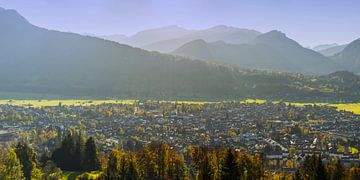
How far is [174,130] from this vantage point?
99312 millimetres

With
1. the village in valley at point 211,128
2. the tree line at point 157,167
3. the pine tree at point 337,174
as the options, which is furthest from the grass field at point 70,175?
the pine tree at point 337,174

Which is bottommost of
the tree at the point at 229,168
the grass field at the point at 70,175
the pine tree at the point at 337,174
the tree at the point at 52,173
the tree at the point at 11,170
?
the grass field at the point at 70,175

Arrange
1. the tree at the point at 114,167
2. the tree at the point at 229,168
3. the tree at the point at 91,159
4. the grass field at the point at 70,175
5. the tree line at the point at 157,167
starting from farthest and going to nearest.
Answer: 1. the tree at the point at 91,159
2. the grass field at the point at 70,175
3. the tree at the point at 114,167
4. the tree line at the point at 157,167
5. the tree at the point at 229,168

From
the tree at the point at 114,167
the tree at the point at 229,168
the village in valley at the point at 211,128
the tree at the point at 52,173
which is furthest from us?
the village in valley at the point at 211,128

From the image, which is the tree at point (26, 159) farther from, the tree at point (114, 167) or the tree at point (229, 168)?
the tree at point (229, 168)

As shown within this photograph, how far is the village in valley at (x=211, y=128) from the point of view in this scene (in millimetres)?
79175

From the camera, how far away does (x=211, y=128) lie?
338 feet

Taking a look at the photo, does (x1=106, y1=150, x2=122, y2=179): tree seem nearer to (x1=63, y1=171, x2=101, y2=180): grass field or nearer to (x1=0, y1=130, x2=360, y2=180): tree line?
(x1=0, y1=130, x2=360, y2=180): tree line

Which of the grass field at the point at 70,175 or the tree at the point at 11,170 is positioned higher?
the tree at the point at 11,170

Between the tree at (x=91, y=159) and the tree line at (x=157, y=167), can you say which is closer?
the tree line at (x=157, y=167)

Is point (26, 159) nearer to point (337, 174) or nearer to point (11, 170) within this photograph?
point (11, 170)

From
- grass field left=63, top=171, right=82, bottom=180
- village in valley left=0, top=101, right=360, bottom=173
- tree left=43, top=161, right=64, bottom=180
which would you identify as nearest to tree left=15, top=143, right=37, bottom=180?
tree left=43, top=161, right=64, bottom=180

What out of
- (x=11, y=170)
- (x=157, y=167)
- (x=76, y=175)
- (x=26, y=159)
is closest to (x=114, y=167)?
(x=157, y=167)

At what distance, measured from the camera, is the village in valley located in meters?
79.2
